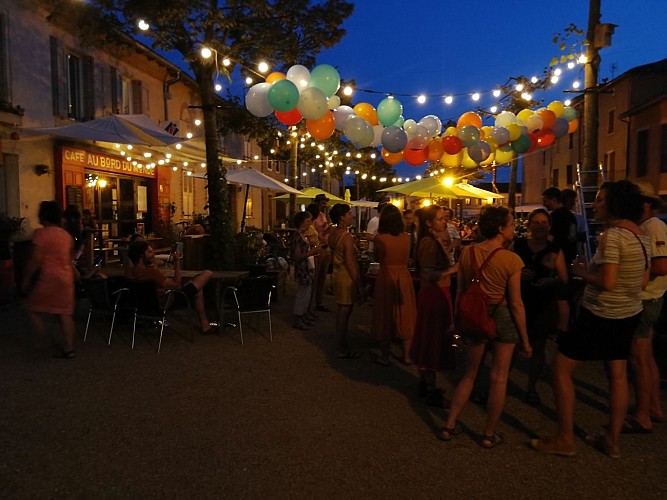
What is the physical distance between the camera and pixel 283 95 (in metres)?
8.03

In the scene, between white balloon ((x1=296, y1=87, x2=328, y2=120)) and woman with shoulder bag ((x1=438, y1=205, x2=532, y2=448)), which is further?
white balloon ((x1=296, y1=87, x2=328, y2=120))

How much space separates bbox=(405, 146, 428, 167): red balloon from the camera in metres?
10.1

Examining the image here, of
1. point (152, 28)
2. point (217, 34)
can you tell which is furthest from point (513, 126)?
point (152, 28)

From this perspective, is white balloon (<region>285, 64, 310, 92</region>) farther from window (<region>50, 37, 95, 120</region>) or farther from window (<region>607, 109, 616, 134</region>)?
window (<region>607, 109, 616, 134</region>)

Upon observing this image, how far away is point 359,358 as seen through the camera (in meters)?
6.05

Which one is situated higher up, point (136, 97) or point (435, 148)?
point (136, 97)

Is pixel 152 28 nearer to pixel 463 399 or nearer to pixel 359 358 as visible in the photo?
pixel 359 358

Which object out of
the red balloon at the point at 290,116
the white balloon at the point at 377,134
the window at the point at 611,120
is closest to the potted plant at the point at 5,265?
the red balloon at the point at 290,116

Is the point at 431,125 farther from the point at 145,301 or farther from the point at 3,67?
the point at 3,67

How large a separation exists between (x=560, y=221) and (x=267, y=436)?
357cm

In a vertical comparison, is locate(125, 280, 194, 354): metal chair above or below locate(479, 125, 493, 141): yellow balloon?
below

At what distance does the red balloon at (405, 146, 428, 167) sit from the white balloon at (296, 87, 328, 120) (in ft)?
7.49

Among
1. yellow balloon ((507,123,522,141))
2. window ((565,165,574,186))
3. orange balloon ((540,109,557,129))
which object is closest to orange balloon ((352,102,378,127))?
yellow balloon ((507,123,522,141))

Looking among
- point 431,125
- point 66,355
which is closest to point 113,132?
point 66,355
